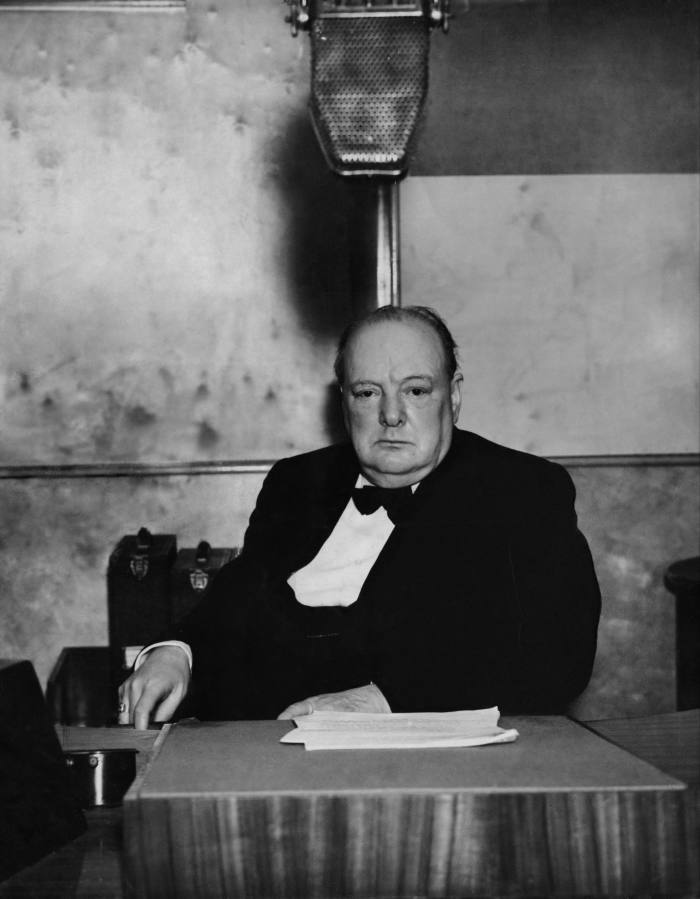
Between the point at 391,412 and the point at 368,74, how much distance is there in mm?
746

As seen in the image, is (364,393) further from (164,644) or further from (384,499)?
(164,644)

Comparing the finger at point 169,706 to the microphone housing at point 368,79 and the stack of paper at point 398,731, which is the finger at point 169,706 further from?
the microphone housing at point 368,79

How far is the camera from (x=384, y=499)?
254 cm

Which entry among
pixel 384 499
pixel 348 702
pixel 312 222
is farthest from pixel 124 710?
pixel 312 222

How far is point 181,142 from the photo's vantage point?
12.9ft

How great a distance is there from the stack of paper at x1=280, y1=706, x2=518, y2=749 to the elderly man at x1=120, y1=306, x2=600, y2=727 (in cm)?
69

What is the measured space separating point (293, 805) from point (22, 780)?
517 millimetres

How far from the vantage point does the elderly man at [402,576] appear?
7.47 ft

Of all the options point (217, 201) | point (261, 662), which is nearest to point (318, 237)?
point (217, 201)

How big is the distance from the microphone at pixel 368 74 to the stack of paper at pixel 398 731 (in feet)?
4.90

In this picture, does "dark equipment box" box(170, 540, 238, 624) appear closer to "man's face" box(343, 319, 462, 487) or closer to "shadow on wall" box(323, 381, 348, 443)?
"shadow on wall" box(323, 381, 348, 443)

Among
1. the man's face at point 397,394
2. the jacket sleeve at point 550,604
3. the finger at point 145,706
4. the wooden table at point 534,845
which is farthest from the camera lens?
the man's face at point 397,394

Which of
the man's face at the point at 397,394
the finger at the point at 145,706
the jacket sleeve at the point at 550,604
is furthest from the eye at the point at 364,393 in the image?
the finger at the point at 145,706

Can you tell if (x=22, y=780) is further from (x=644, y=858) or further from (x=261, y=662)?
(x=261, y=662)
